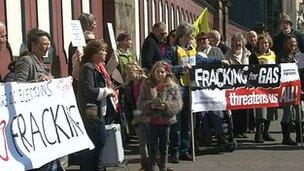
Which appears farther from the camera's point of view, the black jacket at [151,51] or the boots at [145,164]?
the black jacket at [151,51]

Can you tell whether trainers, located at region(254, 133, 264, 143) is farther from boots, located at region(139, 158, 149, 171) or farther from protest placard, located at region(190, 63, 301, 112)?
boots, located at region(139, 158, 149, 171)

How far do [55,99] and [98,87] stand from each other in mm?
930

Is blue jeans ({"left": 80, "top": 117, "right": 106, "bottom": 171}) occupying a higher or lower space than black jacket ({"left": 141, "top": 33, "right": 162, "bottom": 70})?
lower

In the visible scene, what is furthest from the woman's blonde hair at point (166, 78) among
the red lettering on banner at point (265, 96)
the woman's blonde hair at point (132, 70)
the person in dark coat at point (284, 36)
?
the person in dark coat at point (284, 36)

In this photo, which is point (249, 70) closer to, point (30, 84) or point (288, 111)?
point (288, 111)

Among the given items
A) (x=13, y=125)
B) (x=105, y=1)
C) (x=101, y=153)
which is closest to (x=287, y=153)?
(x=101, y=153)

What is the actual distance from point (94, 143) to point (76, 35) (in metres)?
1.45

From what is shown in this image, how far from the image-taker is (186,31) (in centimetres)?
920

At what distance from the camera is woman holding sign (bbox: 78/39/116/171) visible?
7.17m

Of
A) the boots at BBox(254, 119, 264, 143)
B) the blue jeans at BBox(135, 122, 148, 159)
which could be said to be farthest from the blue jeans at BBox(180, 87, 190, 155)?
the boots at BBox(254, 119, 264, 143)

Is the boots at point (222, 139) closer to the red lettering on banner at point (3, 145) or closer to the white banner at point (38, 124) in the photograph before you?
the white banner at point (38, 124)

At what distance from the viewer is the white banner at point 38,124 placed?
5707 millimetres

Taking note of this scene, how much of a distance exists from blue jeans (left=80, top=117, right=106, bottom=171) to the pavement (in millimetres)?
839

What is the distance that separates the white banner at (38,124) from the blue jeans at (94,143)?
36 centimetres
